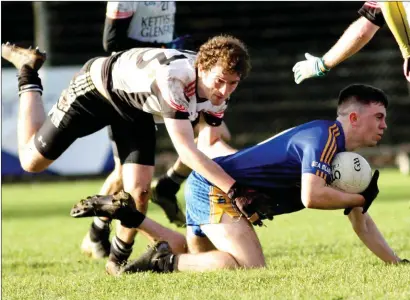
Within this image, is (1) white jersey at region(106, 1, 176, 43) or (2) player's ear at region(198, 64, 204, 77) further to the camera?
(1) white jersey at region(106, 1, 176, 43)

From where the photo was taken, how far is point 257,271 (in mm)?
5477

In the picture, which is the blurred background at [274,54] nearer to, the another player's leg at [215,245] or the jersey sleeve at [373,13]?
the jersey sleeve at [373,13]

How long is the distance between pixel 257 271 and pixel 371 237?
31.0 inches

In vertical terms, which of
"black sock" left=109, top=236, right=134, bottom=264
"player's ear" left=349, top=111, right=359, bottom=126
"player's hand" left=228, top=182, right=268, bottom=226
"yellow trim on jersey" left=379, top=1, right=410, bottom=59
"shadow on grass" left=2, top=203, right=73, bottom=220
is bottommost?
"shadow on grass" left=2, top=203, right=73, bottom=220

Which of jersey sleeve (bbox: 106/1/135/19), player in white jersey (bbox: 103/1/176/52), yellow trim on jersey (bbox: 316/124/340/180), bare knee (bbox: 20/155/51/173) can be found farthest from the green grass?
jersey sleeve (bbox: 106/1/135/19)

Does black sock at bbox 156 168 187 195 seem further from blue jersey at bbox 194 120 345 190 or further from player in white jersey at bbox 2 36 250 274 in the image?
blue jersey at bbox 194 120 345 190

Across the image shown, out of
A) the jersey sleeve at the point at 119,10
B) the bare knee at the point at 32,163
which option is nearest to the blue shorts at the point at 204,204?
the bare knee at the point at 32,163

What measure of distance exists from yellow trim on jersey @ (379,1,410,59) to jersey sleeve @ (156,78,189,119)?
4.52 feet

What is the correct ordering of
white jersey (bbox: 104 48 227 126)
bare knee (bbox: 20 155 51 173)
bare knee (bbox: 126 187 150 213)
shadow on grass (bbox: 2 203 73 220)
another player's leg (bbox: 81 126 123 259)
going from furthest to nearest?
shadow on grass (bbox: 2 203 73 220)
another player's leg (bbox: 81 126 123 259)
bare knee (bbox: 20 155 51 173)
bare knee (bbox: 126 187 150 213)
white jersey (bbox: 104 48 227 126)

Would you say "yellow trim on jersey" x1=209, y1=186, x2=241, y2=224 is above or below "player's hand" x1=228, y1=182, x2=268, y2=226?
below

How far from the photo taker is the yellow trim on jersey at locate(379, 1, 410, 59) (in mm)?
6117

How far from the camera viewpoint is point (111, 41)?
24.7 feet

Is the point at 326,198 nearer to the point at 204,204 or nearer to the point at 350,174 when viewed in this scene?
the point at 350,174

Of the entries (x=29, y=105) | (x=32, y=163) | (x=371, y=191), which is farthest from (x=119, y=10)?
(x=371, y=191)
